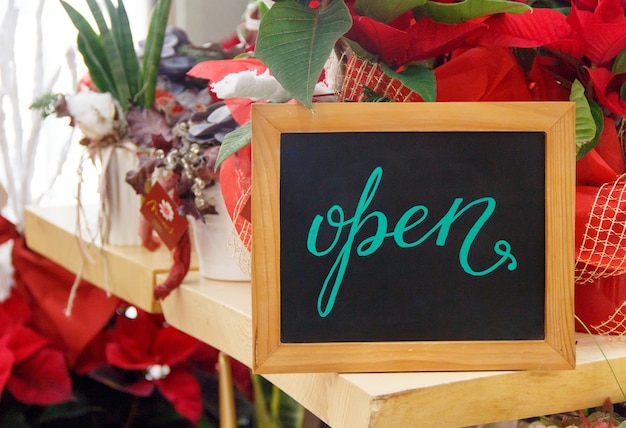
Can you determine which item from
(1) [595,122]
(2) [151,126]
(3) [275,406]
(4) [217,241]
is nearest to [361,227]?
(1) [595,122]

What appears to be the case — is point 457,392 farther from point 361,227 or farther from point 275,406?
point 275,406

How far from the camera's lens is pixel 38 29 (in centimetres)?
140

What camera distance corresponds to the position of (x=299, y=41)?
537 millimetres

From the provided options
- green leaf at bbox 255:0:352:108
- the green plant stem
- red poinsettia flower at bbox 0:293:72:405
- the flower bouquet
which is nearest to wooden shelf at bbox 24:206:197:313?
the flower bouquet

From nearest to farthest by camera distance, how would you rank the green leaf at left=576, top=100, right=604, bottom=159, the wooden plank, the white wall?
the wooden plank
the green leaf at left=576, top=100, right=604, bottom=159
the white wall

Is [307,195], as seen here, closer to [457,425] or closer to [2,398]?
[457,425]

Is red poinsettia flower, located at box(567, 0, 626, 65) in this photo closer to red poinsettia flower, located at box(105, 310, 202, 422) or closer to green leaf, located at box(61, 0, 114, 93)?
green leaf, located at box(61, 0, 114, 93)

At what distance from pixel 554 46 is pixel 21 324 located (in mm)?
1040

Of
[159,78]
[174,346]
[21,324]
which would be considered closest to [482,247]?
[159,78]

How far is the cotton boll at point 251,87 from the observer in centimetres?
60

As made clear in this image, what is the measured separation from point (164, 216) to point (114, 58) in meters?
0.30

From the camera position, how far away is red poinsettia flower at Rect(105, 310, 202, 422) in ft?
4.10

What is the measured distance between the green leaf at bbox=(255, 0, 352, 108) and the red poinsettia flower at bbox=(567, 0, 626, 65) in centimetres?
22

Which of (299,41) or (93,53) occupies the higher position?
(299,41)
